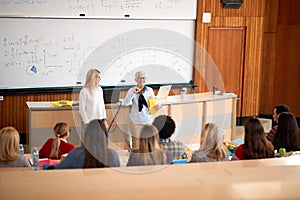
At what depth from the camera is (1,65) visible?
730 centimetres

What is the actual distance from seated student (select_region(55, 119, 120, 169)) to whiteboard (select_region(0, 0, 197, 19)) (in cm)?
428

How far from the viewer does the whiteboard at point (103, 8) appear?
7.24 m

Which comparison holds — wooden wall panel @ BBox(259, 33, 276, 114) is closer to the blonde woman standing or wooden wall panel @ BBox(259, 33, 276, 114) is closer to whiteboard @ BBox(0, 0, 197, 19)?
whiteboard @ BBox(0, 0, 197, 19)

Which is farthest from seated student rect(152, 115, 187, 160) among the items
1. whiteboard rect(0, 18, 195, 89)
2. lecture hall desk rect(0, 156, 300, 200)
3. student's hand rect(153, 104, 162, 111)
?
whiteboard rect(0, 18, 195, 89)

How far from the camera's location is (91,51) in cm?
793

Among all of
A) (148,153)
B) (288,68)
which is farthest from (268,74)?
(148,153)

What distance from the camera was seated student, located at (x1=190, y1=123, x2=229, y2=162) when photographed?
4.01 metres

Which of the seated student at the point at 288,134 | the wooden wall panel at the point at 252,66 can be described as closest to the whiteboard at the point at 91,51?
the wooden wall panel at the point at 252,66

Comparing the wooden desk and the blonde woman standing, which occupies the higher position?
the blonde woman standing

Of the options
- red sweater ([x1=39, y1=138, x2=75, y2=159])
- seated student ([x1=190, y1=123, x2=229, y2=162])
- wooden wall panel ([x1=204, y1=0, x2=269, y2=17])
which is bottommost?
red sweater ([x1=39, y1=138, x2=75, y2=159])

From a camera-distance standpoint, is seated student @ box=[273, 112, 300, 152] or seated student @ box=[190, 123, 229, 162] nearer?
seated student @ box=[190, 123, 229, 162]

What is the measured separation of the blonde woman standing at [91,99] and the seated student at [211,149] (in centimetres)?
246

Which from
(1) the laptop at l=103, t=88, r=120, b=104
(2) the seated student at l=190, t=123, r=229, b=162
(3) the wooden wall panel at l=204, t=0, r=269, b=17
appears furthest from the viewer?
(3) the wooden wall panel at l=204, t=0, r=269, b=17

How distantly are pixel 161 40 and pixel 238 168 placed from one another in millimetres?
6851
